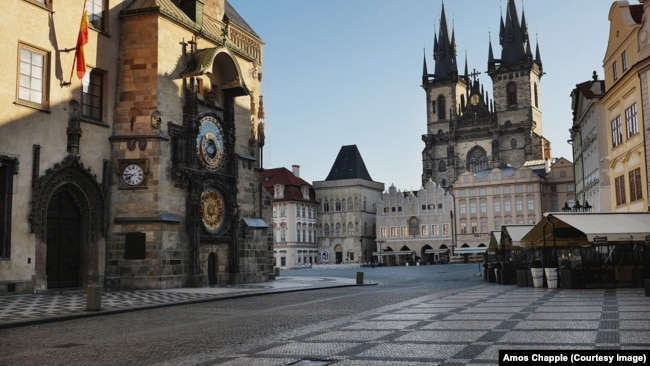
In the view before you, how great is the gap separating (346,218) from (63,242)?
87.1 m

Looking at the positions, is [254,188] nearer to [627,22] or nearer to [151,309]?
[151,309]

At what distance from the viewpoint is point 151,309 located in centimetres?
1911

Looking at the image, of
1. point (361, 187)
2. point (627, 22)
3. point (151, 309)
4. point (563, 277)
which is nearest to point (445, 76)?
point (361, 187)

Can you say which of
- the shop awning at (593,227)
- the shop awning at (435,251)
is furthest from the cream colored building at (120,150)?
the shop awning at (435,251)

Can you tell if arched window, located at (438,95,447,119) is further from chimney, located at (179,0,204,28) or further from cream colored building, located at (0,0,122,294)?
cream colored building, located at (0,0,122,294)

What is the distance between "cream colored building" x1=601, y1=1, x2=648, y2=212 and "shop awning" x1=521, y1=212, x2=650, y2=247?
5.97m

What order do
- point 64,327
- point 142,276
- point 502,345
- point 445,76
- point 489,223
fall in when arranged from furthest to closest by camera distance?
1. point 445,76
2. point 489,223
3. point 142,276
4. point 64,327
5. point 502,345

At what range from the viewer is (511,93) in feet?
405

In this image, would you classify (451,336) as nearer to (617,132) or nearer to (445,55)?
(617,132)

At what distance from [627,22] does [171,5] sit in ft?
71.6

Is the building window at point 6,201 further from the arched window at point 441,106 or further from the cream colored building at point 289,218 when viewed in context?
the arched window at point 441,106

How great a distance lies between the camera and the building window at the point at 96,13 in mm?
27625

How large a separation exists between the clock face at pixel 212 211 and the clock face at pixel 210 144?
1.28 metres

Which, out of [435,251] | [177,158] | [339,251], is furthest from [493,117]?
[177,158]
